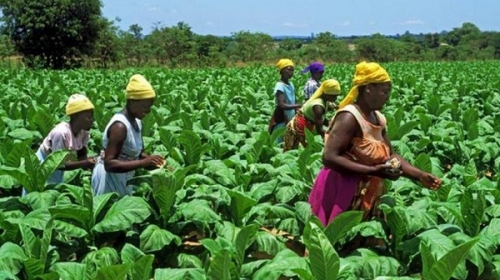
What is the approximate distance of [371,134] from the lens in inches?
151

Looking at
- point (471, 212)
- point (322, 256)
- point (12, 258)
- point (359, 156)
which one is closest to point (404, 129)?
point (471, 212)

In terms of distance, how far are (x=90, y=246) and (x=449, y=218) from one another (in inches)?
95.5

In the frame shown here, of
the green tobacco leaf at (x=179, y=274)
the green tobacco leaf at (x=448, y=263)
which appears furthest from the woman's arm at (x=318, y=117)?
the green tobacco leaf at (x=448, y=263)

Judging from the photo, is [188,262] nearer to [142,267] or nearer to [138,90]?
[142,267]

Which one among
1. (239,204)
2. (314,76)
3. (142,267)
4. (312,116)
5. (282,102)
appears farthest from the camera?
(314,76)

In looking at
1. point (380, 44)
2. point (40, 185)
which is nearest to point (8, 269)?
point (40, 185)

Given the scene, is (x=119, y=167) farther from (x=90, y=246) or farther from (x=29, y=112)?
(x=29, y=112)

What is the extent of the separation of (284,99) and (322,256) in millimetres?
4440

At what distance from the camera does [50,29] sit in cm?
3741

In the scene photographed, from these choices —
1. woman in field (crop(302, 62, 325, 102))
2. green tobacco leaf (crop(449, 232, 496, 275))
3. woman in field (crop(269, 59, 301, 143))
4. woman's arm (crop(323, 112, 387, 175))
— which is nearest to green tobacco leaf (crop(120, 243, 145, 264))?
woman's arm (crop(323, 112, 387, 175))

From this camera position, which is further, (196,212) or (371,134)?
(196,212)

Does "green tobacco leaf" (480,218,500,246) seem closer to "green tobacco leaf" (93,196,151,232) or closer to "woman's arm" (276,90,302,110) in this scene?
"green tobacco leaf" (93,196,151,232)

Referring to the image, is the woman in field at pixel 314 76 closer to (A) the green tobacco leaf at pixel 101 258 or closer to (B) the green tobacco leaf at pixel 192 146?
(B) the green tobacco leaf at pixel 192 146

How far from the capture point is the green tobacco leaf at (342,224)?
3656mm
